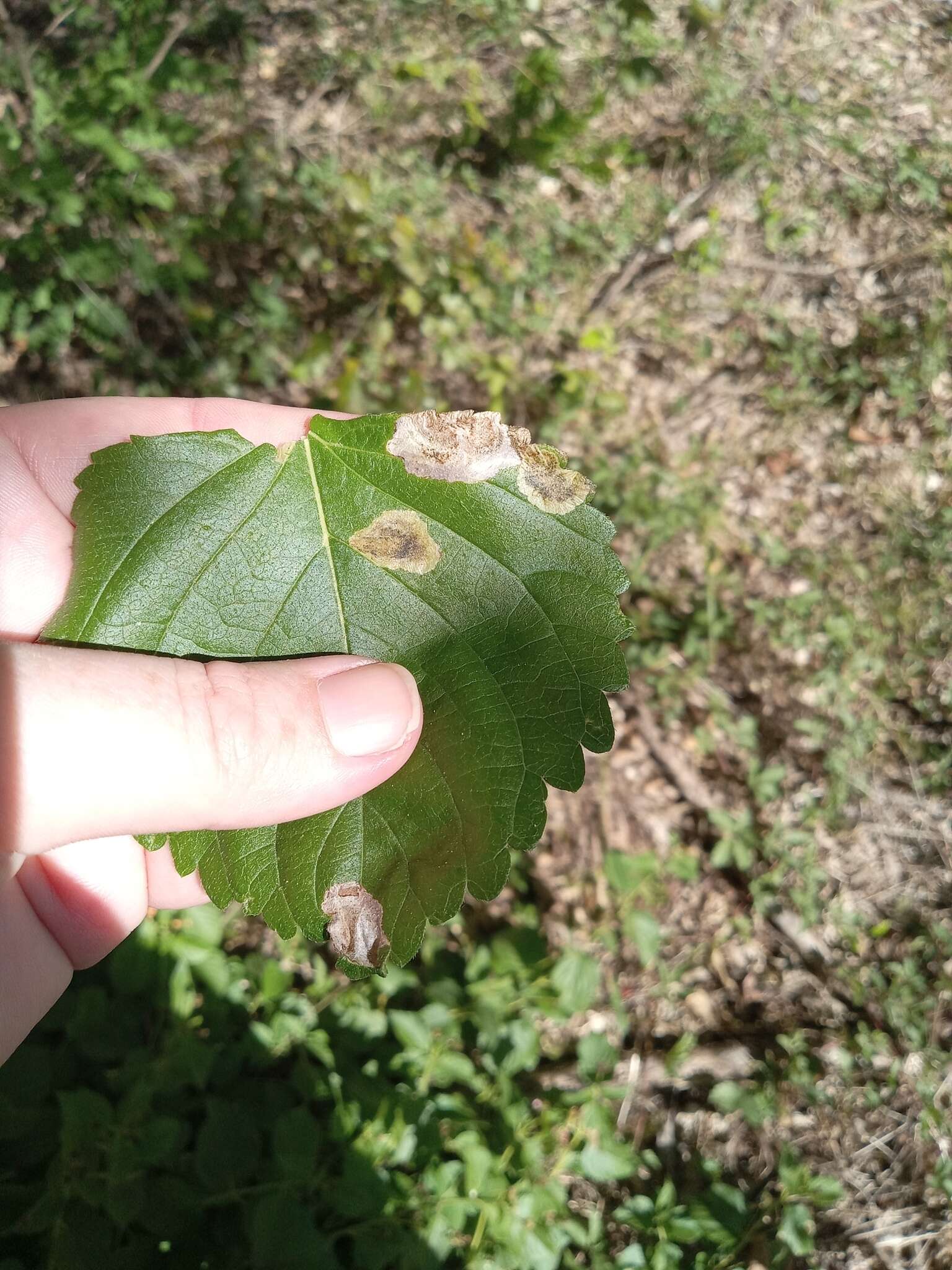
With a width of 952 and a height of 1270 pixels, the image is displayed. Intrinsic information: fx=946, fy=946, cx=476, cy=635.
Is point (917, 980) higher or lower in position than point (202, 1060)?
lower

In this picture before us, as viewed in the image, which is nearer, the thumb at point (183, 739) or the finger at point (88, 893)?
the thumb at point (183, 739)

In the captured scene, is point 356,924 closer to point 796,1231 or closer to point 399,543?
point 399,543

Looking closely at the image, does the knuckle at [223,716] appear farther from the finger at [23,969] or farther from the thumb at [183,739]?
the finger at [23,969]

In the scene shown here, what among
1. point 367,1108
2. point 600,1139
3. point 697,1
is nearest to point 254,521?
point 367,1108

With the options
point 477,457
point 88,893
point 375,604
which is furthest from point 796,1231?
point 477,457

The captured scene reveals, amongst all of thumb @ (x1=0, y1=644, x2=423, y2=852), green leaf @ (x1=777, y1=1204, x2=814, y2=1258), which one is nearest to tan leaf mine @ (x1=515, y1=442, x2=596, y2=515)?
thumb @ (x1=0, y1=644, x2=423, y2=852)

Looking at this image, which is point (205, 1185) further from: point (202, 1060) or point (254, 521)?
point (254, 521)

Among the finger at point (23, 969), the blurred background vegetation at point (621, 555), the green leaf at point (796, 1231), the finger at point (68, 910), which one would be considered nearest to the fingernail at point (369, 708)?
the finger at point (68, 910)
